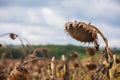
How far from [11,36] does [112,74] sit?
9.78 ft

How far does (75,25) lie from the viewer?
13.6 feet

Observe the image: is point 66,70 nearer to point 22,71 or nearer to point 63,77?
point 63,77

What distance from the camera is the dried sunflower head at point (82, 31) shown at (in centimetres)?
413

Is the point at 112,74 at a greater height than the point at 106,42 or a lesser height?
lesser

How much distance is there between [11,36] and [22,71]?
2.81 metres

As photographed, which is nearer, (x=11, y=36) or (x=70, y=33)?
(x=70, y=33)

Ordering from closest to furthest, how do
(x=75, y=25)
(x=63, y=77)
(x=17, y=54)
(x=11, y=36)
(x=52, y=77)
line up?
(x=75, y=25), (x=52, y=77), (x=63, y=77), (x=11, y=36), (x=17, y=54)

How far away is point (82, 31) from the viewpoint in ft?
13.8

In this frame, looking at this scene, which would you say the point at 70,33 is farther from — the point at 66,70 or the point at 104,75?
the point at 66,70

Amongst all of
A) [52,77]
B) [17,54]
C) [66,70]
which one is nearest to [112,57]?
[52,77]

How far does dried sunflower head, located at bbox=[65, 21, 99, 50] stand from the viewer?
4133 millimetres

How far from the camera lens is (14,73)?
4.21m

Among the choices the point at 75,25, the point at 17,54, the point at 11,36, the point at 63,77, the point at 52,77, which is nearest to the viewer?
the point at 75,25

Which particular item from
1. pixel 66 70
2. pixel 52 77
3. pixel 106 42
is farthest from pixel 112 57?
pixel 66 70
